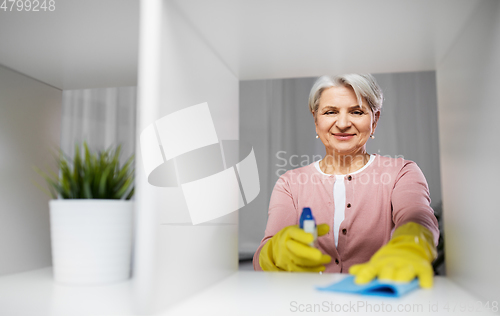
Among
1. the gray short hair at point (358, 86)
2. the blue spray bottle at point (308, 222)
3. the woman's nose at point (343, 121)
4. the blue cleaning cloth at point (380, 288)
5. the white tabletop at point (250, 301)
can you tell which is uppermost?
the gray short hair at point (358, 86)

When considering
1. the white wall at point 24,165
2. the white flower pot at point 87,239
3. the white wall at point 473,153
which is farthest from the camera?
the white wall at point 24,165

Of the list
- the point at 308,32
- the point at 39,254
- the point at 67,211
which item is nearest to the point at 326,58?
the point at 308,32

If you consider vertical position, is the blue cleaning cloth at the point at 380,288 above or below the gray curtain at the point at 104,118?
below

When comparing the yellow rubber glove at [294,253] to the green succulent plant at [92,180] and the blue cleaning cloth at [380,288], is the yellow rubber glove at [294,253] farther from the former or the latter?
the green succulent plant at [92,180]

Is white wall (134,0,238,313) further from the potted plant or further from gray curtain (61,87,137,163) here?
gray curtain (61,87,137,163)

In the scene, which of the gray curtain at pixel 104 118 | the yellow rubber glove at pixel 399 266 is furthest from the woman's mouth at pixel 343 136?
the yellow rubber glove at pixel 399 266

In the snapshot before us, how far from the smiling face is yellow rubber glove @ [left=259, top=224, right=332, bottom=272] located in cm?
69

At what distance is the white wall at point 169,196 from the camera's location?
54cm

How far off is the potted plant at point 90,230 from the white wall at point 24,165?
32cm

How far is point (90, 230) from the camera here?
0.74 m

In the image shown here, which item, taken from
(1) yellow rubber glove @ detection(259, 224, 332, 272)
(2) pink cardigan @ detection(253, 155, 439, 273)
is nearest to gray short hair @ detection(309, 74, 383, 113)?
(2) pink cardigan @ detection(253, 155, 439, 273)

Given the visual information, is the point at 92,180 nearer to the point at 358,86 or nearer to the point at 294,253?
the point at 294,253

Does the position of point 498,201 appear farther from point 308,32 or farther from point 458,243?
point 308,32

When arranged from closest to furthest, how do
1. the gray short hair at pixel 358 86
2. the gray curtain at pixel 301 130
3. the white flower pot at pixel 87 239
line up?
the white flower pot at pixel 87 239
the gray short hair at pixel 358 86
the gray curtain at pixel 301 130
